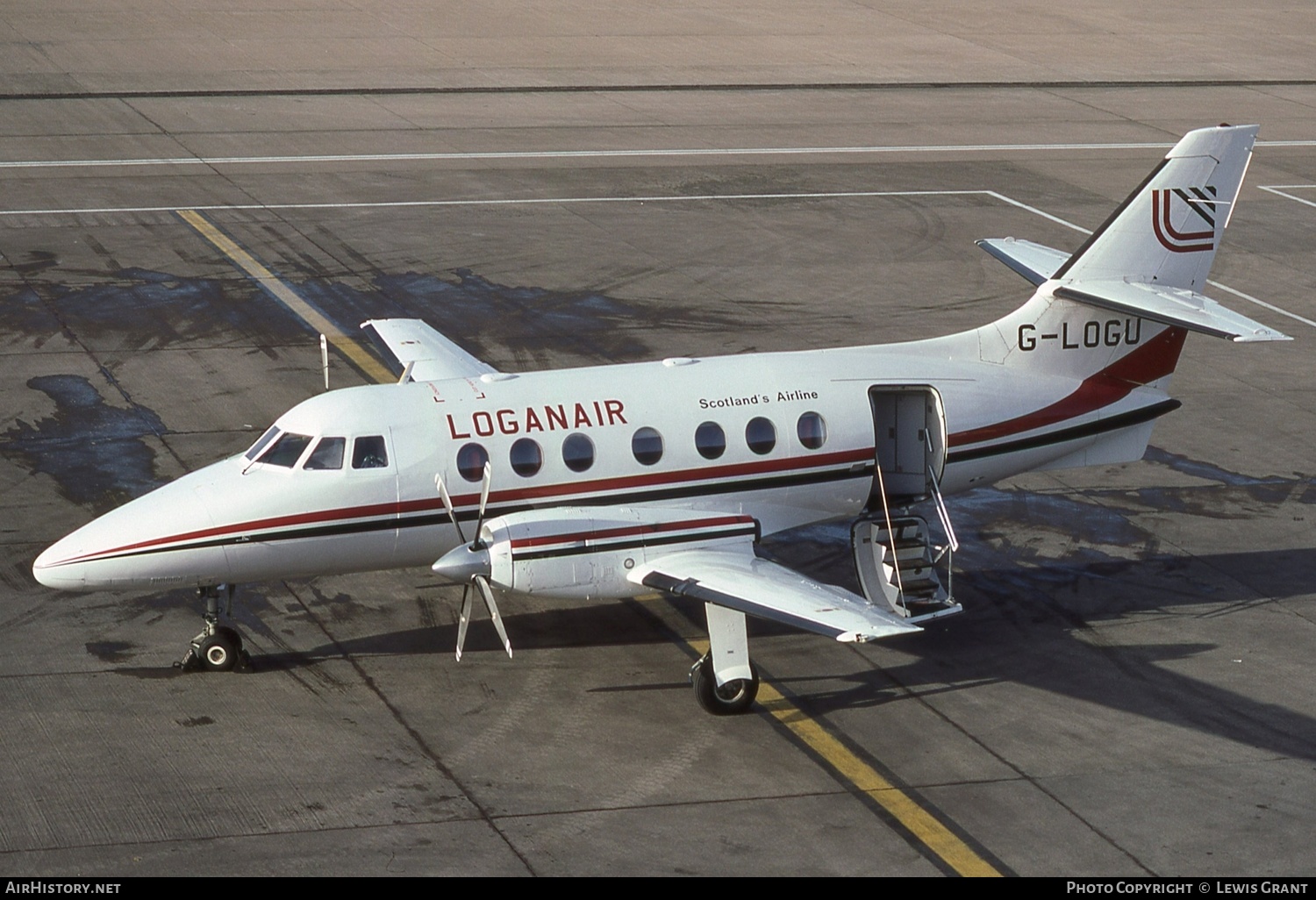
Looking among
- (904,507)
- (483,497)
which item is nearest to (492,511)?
(483,497)

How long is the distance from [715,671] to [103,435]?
12.9 meters

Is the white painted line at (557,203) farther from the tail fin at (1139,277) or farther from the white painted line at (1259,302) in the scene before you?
the tail fin at (1139,277)

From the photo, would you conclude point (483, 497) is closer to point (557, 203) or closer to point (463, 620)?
point (463, 620)

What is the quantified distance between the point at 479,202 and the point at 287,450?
23305 mm

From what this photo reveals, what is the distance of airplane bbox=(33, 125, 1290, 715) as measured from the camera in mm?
19266

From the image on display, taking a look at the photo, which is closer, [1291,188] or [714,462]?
[714,462]

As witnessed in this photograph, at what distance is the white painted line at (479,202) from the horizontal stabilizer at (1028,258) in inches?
729

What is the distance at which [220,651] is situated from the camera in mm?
19797

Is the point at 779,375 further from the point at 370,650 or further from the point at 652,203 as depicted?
the point at 652,203

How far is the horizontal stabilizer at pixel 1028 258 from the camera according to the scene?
24.2 metres

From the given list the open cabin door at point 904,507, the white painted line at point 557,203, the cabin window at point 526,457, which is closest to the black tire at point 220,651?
the cabin window at point 526,457

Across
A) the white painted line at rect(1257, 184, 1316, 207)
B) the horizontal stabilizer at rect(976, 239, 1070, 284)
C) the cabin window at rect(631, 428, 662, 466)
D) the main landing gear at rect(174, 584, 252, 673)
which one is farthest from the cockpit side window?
the white painted line at rect(1257, 184, 1316, 207)

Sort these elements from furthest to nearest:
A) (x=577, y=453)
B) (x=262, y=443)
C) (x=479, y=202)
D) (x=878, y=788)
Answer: (x=479, y=202) → (x=577, y=453) → (x=262, y=443) → (x=878, y=788)
